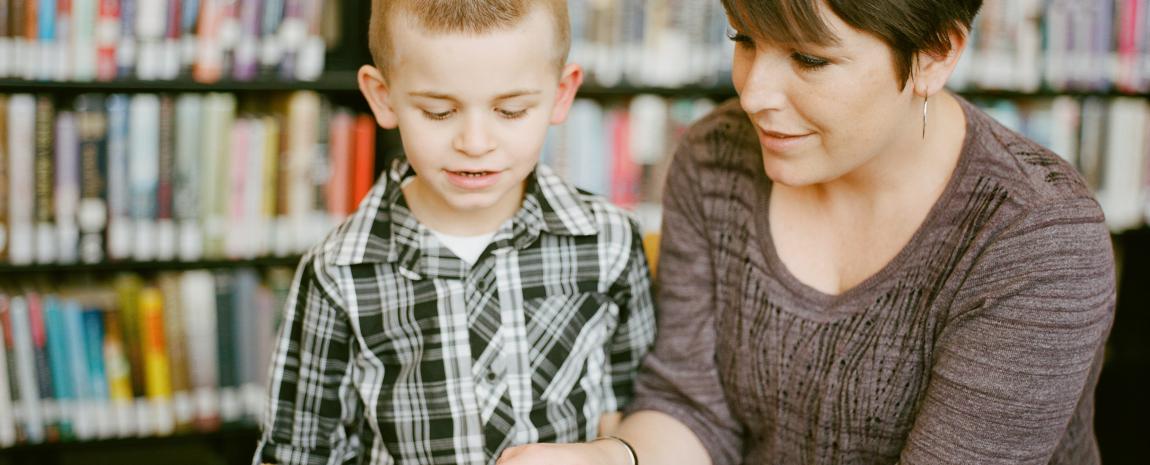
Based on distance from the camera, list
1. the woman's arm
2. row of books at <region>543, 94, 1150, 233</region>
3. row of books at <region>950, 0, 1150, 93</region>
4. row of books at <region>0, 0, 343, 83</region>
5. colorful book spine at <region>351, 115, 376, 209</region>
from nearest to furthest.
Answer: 1. the woman's arm
2. row of books at <region>0, 0, 343, 83</region>
3. colorful book spine at <region>351, 115, 376, 209</region>
4. row of books at <region>543, 94, 1150, 233</region>
5. row of books at <region>950, 0, 1150, 93</region>

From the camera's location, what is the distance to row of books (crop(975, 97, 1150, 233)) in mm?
2486

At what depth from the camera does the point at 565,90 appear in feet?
3.91

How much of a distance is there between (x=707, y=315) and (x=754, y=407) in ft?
0.41

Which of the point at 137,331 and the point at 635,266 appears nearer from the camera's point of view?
the point at 635,266

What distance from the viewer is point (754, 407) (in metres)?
1.28

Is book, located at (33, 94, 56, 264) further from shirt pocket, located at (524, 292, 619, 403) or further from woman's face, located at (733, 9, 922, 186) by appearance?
woman's face, located at (733, 9, 922, 186)

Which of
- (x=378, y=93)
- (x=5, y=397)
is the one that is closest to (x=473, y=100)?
(x=378, y=93)

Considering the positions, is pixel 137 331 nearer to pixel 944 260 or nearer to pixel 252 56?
pixel 252 56

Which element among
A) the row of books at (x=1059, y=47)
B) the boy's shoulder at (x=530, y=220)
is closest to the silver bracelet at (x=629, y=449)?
the boy's shoulder at (x=530, y=220)

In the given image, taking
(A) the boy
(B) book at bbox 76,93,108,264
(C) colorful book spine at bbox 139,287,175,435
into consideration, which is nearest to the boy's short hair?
(A) the boy

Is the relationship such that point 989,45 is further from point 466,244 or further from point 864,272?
point 466,244

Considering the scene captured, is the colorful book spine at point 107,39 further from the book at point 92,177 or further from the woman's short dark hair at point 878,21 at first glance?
the woman's short dark hair at point 878,21

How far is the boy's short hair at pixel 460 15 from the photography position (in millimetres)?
1056

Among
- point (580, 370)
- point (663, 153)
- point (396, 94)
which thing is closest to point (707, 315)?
point (580, 370)
